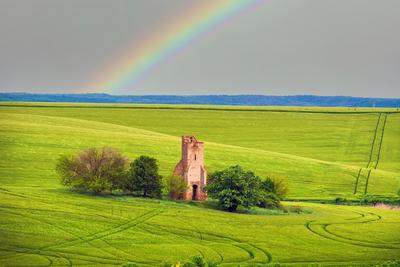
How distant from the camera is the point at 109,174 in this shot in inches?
3457

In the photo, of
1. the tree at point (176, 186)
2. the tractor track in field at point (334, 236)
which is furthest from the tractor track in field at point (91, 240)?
the tractor track in field at point (334, 236)

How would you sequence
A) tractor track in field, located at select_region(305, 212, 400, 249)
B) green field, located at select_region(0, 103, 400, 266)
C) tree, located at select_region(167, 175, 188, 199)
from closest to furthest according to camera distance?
green field, located at select_region(0, 103, 400, 266), tractor track in field, located at select_region(305, 212, 400, 249), tree, located at select_region(167, 175, 188, 199)

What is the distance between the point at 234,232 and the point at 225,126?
355 ft

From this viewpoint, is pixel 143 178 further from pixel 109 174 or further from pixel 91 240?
pixel 91 240

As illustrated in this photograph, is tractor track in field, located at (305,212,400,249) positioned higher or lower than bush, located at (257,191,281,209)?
lower

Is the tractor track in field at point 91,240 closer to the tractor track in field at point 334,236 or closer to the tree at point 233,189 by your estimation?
the tree at point 233,189

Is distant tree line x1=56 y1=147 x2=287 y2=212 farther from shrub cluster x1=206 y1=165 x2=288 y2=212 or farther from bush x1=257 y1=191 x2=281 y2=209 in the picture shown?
bush x1=257 y1=191 x2=281 y2=209

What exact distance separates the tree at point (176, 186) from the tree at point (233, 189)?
280cm

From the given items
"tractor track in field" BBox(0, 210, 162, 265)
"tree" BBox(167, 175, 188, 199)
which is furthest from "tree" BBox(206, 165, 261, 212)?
"tractor track in field" BBox(0, 210, 162, 265)

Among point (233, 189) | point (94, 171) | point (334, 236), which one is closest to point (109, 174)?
point (94, 171)

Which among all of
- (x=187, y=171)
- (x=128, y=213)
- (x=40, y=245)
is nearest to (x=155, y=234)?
(x=128, y=213)

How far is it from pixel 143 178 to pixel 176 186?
12.4 ft

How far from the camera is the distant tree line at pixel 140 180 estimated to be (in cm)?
8688

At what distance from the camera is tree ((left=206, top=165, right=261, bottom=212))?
86.2 meters
